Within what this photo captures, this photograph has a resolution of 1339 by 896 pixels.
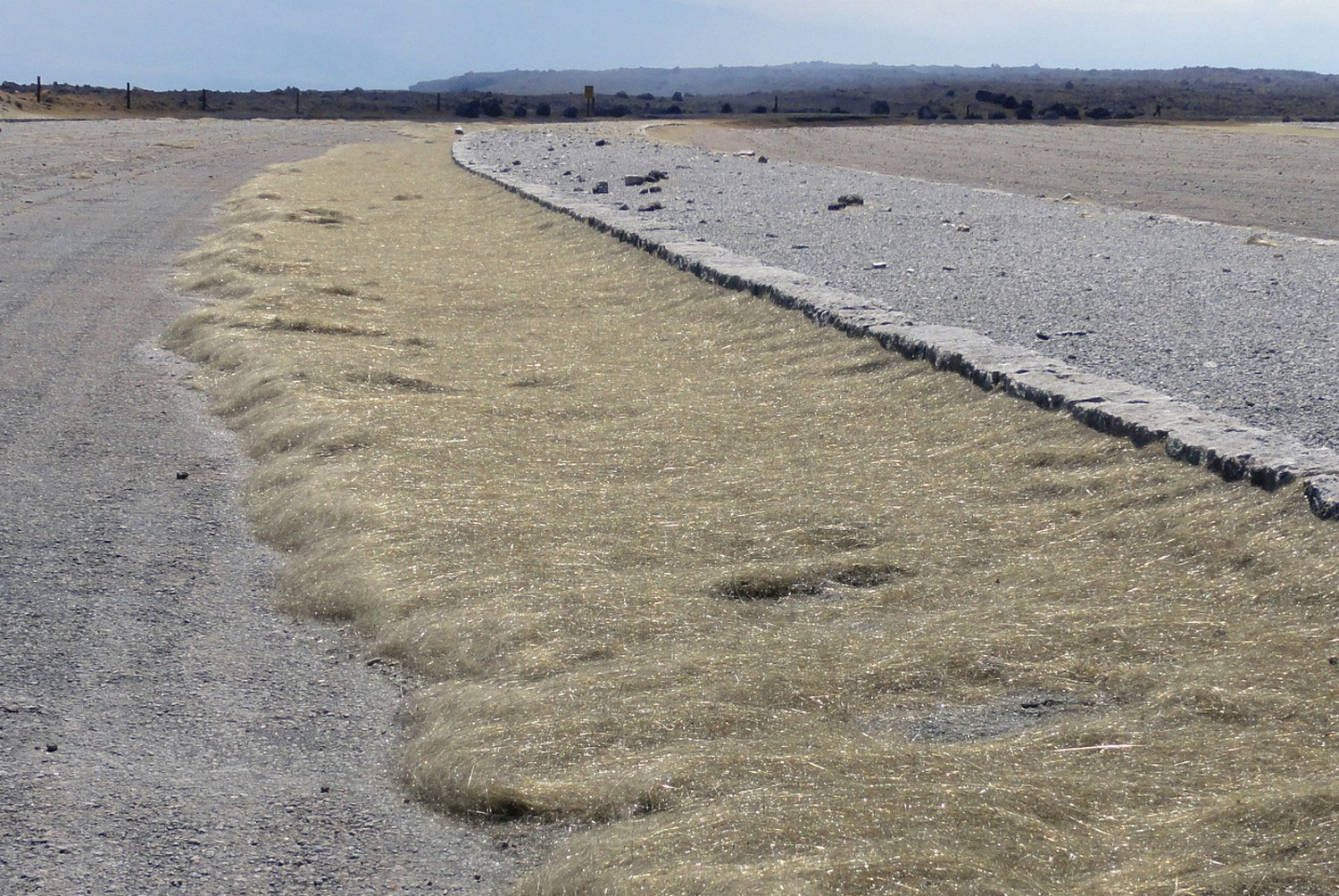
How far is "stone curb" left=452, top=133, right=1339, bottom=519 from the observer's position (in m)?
4.27

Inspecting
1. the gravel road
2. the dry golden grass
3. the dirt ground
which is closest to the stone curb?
the dry golden grass

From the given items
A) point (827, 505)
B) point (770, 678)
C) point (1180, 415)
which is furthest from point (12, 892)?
point (1180, 415)

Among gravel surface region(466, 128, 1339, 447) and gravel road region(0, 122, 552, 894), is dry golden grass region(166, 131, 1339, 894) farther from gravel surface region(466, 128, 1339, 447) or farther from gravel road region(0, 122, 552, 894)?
gravel surface region(466, 128, 1339, 447)

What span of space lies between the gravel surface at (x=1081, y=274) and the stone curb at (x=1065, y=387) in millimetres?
312

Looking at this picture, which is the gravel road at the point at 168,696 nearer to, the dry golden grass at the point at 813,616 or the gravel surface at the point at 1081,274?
the dry golden grass at the point at 813,616

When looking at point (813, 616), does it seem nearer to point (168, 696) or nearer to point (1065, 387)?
point (168, 696)

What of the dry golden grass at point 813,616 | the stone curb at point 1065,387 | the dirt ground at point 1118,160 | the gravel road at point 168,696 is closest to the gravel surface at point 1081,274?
the stone curb at point 1065,387

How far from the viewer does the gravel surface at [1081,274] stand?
5949 millimetres

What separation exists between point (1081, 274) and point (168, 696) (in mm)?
7353

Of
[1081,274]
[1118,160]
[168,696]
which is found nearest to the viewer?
[168,696]

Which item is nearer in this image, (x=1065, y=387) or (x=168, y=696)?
(x=168, y=696)

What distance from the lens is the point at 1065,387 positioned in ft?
17.8

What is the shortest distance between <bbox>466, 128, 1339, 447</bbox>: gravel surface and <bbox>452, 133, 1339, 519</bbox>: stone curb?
312mm

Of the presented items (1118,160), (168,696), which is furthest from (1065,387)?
(1118,160)
